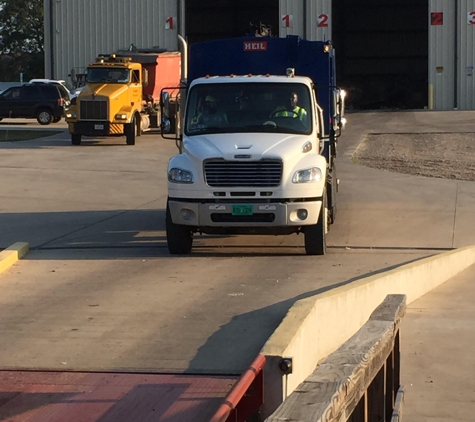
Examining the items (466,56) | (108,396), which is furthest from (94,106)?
(108,396)

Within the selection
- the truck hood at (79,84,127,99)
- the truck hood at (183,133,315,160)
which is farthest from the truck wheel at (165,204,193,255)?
the truck hood at (79,84,127,99)

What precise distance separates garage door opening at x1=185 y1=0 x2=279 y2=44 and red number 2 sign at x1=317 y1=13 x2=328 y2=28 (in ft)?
28.4

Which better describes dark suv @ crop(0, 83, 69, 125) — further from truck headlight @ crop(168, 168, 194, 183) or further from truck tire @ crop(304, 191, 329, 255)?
truck tire @ crop(304, 191, 329, 255)

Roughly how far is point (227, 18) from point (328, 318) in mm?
49698

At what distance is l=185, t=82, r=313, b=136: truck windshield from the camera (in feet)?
43.7

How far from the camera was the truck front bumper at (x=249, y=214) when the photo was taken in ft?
40.1

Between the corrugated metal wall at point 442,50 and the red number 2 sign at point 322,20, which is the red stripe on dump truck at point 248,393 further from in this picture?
the corrugated metal wall at point 442,50

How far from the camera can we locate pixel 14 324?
8.86 meters

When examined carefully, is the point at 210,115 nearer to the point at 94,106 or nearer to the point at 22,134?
the point at 94,106

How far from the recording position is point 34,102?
41.2 m

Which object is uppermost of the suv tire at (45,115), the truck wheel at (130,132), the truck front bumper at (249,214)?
the suv tire at (45,115)

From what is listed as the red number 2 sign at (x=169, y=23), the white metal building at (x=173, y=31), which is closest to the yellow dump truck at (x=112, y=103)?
the red number 2 sign at (x=169, y=23)

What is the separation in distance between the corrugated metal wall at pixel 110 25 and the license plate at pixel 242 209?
36884mm

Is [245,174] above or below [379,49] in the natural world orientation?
below
